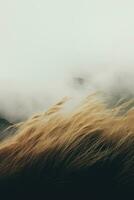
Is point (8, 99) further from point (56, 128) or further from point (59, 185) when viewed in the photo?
point (59, 185)

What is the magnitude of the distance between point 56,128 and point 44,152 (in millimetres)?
82

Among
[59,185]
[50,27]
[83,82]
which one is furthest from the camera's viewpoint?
[50,27]

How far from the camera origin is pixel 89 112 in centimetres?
142

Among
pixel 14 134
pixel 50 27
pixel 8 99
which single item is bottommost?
pixel 14 134

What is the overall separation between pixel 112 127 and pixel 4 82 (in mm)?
389

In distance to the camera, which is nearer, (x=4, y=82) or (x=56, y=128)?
(x=56, y=128)

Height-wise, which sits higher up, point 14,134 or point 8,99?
point 8,99


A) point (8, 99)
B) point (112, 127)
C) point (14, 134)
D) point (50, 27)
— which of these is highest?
point (50, 27)

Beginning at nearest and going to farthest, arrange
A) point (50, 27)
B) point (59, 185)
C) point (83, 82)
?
1. point (59, 185)
2. point (83, 82)
3. point (50, 27)

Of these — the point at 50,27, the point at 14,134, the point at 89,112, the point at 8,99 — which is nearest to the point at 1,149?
the point at 14,134

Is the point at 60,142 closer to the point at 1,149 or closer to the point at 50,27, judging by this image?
the point at 1,149

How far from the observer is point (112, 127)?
1391 mm

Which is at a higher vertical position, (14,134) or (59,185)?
(14,134)

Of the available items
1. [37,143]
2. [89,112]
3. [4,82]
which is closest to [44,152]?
[37,143]
